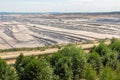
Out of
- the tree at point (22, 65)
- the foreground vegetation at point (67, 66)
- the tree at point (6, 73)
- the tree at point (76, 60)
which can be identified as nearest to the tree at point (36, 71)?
the foreground vegetation at point (67, 66)

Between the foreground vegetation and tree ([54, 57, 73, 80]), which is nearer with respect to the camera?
the foreground vegetation

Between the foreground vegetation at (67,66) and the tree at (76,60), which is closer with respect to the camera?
the foreground vegetation at (67,66)

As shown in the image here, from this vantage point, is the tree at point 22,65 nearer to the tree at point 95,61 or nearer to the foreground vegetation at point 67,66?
the foreground vegetation at point 67,66

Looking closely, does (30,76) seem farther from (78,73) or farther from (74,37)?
(74,37)

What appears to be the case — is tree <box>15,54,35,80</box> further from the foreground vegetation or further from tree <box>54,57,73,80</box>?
tree <box>54,57,73,80</box>

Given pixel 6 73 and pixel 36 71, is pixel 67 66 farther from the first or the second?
pixel 6 73

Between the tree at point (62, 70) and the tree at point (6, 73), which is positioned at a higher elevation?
the tree at point (6, 73)

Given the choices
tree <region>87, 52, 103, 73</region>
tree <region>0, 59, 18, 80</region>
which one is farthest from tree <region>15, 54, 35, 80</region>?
tree <region>87, 52, 103, 73</region>

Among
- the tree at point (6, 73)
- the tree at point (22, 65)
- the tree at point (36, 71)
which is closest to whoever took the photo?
the tree at point (6, 73)
